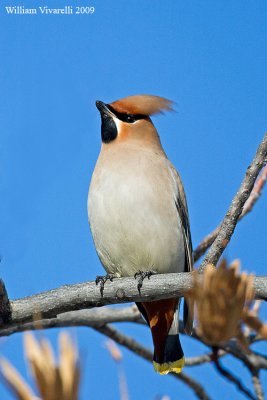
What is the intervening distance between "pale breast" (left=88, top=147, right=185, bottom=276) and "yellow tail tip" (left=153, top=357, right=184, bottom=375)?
0.57m

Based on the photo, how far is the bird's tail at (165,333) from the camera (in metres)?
3.91

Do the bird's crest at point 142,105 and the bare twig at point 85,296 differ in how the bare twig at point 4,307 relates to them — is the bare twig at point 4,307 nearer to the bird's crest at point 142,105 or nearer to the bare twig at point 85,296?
the bare twig at point 85,296

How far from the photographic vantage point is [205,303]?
939mm

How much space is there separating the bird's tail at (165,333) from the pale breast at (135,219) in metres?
0.23

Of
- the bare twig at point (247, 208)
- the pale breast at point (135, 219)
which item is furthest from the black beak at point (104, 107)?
the bare twig at point (247, 208)

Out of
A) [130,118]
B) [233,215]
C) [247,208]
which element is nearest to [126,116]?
[130,118]

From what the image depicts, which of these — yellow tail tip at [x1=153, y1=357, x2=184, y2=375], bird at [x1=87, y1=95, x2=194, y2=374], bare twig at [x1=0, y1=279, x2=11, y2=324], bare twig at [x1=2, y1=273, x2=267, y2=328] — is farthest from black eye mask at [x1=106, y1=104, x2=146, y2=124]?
bare twig at [x1=0, y1=279, x2=11, y2=324]

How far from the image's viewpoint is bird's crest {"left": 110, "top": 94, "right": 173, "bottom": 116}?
4516 mm

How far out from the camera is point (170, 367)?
390cm

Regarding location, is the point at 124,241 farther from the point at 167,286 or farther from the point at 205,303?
the point at 205,303

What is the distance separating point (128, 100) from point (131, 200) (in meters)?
0.95

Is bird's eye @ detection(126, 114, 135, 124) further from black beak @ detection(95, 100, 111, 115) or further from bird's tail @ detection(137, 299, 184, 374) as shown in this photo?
bird's tail @ detection(137, 299, 184, 374)

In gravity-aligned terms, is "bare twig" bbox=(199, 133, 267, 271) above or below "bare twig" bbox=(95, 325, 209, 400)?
above

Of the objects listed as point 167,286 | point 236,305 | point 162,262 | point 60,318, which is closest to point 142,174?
point 162,262
